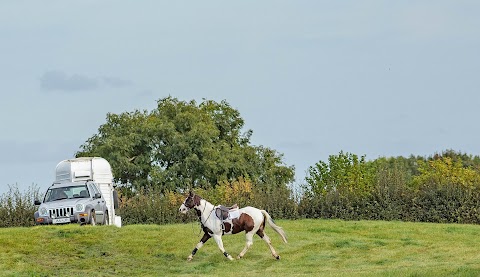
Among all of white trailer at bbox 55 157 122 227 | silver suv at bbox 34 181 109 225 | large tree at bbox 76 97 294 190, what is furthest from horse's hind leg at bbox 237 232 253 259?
large tree at bbox 76 97 294 190

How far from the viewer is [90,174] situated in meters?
39.2

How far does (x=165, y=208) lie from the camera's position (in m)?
43.4

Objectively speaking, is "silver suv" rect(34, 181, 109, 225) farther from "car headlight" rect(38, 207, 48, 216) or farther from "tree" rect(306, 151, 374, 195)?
"tree" rect(306, 151, 374, 195)

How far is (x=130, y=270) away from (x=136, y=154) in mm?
41622

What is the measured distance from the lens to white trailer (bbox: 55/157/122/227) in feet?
128

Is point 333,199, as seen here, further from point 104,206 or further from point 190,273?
point 190,273

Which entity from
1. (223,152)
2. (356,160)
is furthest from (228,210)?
(223,152)

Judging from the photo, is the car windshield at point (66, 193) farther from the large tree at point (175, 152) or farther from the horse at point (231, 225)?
the large tree at point (175, 152)

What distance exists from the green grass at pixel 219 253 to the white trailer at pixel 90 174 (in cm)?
525

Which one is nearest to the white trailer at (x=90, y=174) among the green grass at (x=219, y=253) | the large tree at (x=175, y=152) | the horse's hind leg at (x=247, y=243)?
the green grass at (x=219, y=253)

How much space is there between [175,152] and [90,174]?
2801 cm

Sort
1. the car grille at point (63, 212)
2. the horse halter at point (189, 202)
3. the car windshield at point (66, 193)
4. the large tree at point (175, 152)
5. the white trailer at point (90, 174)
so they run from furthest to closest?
the large tree at point (175, 152)
the white trailer at point (90, 174)
the car windshield at point (66, 193)
the car grille at point (63, 212)
the horse halter at point (189, 202)

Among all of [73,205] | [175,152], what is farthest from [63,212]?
[175,152]

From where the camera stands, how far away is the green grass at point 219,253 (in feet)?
85.8
